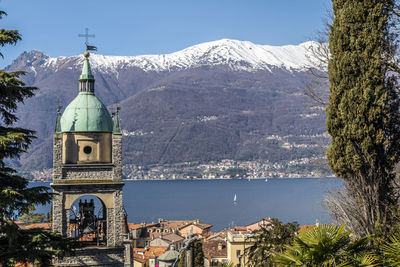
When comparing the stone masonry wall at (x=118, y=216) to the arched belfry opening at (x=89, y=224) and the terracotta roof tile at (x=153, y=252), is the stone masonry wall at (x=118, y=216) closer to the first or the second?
the arched belfry opening at (x=89, y=224)

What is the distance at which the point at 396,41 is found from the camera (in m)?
14.5

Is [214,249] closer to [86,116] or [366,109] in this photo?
[86,116]

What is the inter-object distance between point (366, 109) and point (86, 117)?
424 inches

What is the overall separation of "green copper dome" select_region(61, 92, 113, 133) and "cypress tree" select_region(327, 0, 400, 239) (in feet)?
30.8

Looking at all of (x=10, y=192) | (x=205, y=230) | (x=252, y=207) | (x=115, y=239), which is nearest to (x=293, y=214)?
(x=252, y=207)

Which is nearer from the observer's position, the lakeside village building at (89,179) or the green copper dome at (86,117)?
the lakeside village building at (89,179)

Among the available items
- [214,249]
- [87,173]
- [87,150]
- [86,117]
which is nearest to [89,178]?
[87,173]

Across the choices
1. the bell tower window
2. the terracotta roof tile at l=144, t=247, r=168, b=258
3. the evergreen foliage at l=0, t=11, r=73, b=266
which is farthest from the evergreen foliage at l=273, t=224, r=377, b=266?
the terracotta roof tile at l=144, t=247, r=168, b=258

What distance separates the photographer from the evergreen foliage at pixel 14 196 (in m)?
12.2

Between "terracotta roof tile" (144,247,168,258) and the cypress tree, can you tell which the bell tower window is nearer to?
the cypress tree

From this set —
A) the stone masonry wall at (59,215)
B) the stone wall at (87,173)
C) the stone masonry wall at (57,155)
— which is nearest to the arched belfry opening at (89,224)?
the stone masonry wall at (59,215)

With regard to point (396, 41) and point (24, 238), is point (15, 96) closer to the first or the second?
point (24, 238)

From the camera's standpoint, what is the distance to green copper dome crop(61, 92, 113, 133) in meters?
20.5

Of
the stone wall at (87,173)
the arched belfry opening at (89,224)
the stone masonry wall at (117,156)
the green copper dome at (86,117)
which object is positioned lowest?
the arched belfry opening at (89,224)
